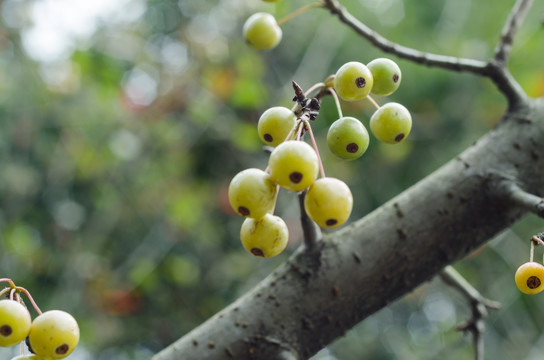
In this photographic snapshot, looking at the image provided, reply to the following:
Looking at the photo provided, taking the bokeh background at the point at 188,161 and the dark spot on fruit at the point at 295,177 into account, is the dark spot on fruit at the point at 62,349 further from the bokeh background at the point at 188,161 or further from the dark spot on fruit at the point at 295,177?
the bokeh background at the point at 188,161

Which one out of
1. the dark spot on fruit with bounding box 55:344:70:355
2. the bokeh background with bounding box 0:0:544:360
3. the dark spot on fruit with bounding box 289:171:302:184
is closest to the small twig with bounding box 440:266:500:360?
the dark spot on fruit with bounding box 289:171:302:184

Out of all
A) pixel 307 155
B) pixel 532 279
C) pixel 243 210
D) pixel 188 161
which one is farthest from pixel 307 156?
pixel 188 161

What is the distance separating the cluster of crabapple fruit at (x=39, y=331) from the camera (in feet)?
1.95

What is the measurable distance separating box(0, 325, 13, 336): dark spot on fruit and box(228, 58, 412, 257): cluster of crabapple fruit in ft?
0.97

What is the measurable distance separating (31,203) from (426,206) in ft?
9.98

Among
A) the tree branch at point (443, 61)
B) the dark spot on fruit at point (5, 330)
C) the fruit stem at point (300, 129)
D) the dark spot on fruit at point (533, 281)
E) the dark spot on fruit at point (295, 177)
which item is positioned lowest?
the dark spot on fruit at point (533, 281)

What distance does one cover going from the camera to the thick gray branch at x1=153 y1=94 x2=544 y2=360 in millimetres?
834

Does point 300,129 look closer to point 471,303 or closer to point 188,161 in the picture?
point 471,303

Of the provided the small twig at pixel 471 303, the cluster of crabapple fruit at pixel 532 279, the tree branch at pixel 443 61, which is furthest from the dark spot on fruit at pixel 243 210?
the small twig at pixel 471 303

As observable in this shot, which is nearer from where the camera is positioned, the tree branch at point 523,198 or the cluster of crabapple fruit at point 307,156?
the cluster of crabapple fruit at point 307,156

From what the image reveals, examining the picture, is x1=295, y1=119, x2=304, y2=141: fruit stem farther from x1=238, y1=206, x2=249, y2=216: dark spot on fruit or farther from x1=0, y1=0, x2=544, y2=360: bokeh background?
x1=0, y1=0, x2=544, y2=360: bokeh background

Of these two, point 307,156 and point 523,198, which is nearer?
point 307,156

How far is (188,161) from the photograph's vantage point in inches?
130

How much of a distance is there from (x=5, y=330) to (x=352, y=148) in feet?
1.57
